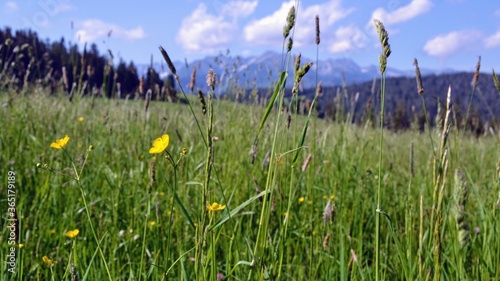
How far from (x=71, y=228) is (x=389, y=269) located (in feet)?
3.86

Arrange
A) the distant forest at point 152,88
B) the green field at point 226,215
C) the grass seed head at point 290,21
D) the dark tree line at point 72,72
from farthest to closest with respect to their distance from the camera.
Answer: the dark tree line at point 72,72 < the distant forest at point 152,88 < the green field at point 226,215 < the grass seed head at point 290,21

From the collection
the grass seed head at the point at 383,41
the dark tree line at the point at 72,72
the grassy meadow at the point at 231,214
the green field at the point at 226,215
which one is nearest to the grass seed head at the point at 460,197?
the grassy meadow at the point at 231,214

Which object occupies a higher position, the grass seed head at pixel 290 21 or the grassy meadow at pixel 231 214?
the grass seed head at pixel 290 21

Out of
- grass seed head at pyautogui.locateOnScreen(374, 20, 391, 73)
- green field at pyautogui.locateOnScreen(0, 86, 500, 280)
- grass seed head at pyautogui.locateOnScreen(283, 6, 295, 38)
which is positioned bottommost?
green field at pyautogui.locateOnScreen(0, 86, 500, 280)

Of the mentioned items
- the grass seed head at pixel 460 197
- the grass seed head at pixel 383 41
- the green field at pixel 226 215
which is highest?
the grass seed head at pixel 383 41

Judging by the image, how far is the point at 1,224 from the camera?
5.45ft

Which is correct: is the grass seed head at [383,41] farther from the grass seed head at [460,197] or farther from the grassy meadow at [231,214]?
the grass seed head at [460,197]

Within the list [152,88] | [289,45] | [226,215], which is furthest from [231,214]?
[152,88]

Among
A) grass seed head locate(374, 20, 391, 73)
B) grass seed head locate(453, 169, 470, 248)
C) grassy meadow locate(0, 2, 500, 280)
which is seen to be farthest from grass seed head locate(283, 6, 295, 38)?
grass seed head locate(453, 169, 470, 248)

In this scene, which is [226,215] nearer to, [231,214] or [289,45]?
[231,214]

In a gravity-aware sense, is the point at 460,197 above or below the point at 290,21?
below

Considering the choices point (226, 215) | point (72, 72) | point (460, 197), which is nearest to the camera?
point (460, 197)

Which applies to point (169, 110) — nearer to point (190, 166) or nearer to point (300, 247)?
point (190, 166)

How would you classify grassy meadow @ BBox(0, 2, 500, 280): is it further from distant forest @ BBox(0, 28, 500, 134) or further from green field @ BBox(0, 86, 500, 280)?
distant forest @ BBox(0, 28, 500, 134)
